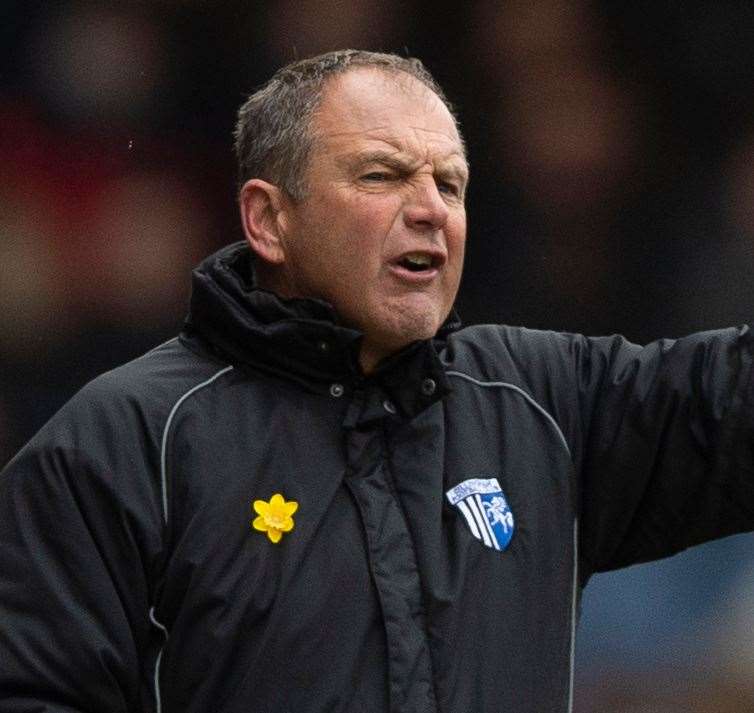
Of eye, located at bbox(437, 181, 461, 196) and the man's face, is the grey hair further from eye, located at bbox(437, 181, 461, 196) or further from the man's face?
eye, located at bbox(437, 181, 461, 196)

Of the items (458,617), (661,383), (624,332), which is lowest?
(624,332)

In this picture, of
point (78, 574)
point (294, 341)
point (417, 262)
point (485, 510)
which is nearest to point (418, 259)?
point (417, 262)

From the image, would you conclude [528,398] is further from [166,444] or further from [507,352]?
[166,444]

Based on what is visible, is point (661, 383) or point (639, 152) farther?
point (639, 152)

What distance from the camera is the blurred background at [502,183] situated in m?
4.29

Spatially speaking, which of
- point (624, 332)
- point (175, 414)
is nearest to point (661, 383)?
point (175, 414)

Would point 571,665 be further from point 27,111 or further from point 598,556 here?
point 27,111

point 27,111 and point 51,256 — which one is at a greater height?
point 27,111

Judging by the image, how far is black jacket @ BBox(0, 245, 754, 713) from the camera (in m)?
2.42

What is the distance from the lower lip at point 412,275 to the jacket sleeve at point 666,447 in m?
0.31

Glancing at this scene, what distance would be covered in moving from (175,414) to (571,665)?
725 mm

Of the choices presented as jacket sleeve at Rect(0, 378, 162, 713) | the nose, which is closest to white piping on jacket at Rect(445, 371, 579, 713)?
the nose

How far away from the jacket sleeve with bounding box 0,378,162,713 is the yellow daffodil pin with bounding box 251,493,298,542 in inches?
6.0

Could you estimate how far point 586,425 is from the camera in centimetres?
276
